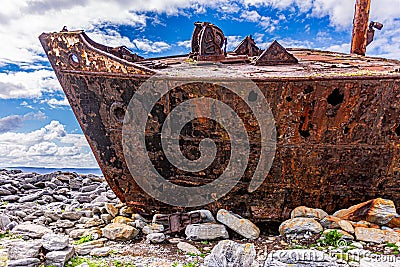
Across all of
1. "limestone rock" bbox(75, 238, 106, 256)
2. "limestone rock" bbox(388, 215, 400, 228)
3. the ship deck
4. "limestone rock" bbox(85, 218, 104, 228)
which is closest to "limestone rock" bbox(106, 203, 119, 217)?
"limestone rock" bbox(85, 218, 104, 228)

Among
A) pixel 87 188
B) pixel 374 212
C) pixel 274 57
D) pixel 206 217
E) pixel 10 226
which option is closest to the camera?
pixel 374 212

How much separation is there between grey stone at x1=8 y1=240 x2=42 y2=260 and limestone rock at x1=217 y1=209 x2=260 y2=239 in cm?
167

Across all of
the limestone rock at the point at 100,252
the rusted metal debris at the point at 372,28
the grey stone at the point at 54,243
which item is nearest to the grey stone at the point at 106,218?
the limestone rock at the point at 100,252

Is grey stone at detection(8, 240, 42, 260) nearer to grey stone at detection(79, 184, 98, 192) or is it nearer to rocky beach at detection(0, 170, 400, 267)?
rocky beach at detection(0, 170, 400, 267)

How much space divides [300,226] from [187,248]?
1082 millimetres

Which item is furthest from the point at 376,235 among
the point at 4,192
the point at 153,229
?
the point at 4,192

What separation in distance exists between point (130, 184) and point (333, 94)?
230 centimetres

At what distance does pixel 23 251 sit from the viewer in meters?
2.99

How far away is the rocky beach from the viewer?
2824 mm

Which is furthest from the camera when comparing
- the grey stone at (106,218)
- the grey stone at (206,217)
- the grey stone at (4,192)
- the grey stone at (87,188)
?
the grey stone at (87,188)

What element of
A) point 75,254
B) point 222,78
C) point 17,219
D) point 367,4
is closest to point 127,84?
point 222,78

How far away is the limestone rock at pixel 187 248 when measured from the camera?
330 cm

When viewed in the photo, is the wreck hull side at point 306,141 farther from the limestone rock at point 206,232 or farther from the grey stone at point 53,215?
the grey stone at point 53,215

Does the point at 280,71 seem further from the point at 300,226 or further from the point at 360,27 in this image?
the point at 360,27
